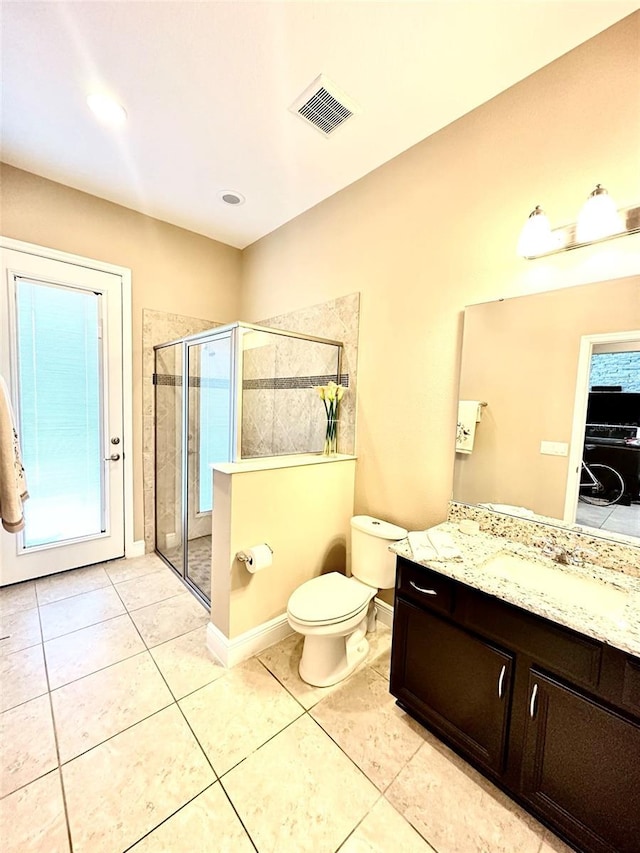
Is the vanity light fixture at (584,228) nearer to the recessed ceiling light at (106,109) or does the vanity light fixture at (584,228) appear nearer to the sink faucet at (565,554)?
the sink faucet at (565,554)

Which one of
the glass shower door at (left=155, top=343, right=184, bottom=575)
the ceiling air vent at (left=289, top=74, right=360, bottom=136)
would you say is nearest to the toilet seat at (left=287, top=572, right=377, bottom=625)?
the glass shower door at (left=155, top=343, right=184, bottom=575)

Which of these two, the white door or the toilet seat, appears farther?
the white door

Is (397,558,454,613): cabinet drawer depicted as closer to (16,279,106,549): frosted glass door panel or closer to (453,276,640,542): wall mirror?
(453,276,640,542): wall mirror

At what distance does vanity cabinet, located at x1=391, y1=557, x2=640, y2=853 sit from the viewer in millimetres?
963

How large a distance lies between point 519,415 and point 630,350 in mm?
457

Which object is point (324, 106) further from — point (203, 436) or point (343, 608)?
point (343, 608)

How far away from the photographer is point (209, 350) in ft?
7.39

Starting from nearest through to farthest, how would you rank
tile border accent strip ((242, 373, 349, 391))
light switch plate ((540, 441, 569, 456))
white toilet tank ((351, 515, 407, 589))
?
1. light switch plate ((540, 441, 569, 456))
2. white toilet tank ((351, 515, 407, 589))
3. tile border accent strip ((242, 373, 349, 391))

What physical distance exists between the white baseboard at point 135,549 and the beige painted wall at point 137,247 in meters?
0.07

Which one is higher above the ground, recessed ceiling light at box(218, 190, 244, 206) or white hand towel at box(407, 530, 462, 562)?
recessed ceiling light at box(218, 190, 244, 206)

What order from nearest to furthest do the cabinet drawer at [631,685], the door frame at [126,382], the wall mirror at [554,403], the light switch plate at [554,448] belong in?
the cabinet drawer at [631,685] < the wall mirror at [554,403] < the light switch plate at [554,448] < the door frame at [126,382]

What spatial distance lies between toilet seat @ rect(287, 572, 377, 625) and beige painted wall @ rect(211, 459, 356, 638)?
9.1 inches

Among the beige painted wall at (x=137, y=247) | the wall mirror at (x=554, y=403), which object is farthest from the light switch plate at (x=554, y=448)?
the beige painted wall at (x=137, y=247)

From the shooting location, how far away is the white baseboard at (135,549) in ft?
9.53
